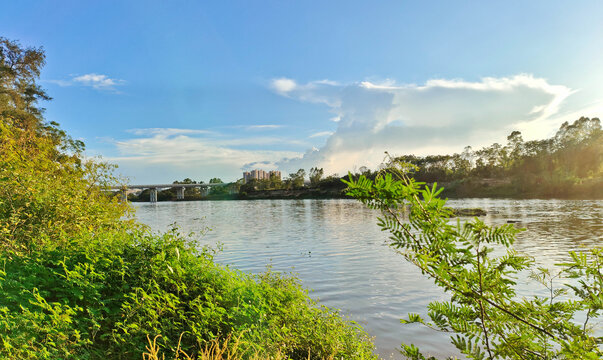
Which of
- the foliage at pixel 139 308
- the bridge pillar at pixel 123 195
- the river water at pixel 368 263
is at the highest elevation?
the bridge pillar at pixel 123 195

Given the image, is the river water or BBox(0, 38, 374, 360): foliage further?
the river water

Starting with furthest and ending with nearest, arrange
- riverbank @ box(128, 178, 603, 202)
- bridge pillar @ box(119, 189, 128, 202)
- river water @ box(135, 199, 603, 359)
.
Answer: riverbank @ box(128, 178, 603, 202), bridge pillar @ box(119, 189, 128, 202), river water @ box(135, 199, 603, 359)

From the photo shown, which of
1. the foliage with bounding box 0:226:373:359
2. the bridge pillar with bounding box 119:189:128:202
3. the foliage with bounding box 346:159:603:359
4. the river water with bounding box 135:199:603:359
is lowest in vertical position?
the river water with bounding box 135:199:603:359

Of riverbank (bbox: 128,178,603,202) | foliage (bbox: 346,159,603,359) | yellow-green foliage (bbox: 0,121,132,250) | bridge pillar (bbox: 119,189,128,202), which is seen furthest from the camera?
riverbank (bbox: 128,178,603,202)

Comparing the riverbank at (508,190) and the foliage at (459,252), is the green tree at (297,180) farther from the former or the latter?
the foliage at (459,252)

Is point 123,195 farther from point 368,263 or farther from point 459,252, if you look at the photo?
point 459,252

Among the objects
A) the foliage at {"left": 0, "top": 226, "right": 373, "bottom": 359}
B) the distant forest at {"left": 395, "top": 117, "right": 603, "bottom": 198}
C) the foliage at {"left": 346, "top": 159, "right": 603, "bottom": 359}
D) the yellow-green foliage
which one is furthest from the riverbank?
the foliage at {"left": 346, "top": 159, "right": 603, "bottom": 359}

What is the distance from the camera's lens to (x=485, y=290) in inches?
78.5

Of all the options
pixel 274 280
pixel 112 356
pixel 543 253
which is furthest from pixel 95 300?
pixel 543 253

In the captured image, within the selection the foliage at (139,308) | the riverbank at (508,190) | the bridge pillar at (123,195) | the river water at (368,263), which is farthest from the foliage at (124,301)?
the riverbank at (508,190)

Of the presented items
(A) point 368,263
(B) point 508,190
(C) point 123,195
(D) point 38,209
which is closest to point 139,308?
(D) point 38,209

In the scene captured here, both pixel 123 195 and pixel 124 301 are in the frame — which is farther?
pixel 123 195

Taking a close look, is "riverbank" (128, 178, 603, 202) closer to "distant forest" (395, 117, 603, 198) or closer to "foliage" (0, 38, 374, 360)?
"distant forest" (395, 117, 603, 198)

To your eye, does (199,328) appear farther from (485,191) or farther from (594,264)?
(485,191)
